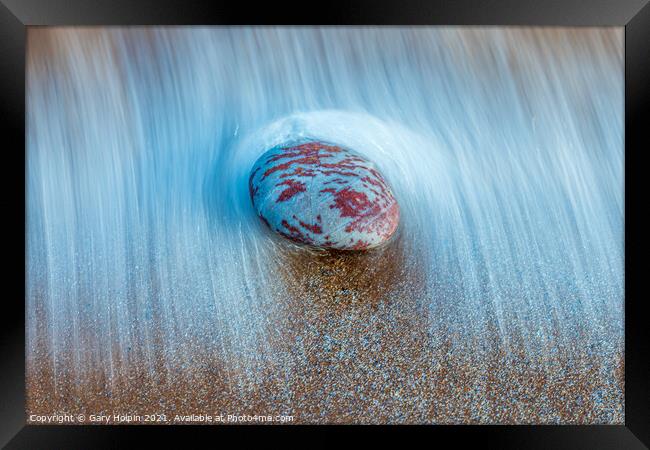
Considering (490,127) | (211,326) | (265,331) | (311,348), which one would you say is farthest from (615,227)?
(211,326)

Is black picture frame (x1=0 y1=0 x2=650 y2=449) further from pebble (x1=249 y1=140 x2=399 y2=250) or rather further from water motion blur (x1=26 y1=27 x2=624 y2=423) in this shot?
pebble (x1=249 y1=140 x2=399 y2=250)

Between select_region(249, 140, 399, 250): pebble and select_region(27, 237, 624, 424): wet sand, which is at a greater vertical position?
select_region(249, 140, 399, 250): pebble

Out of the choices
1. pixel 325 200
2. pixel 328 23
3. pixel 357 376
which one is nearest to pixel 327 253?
pixel 325 200

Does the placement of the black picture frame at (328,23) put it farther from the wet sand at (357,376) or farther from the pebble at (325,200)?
the pebble at (325,200)

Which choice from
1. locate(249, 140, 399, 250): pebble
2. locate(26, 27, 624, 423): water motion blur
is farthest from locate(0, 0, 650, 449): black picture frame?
locate(249, 140, 399, 250): pebble
